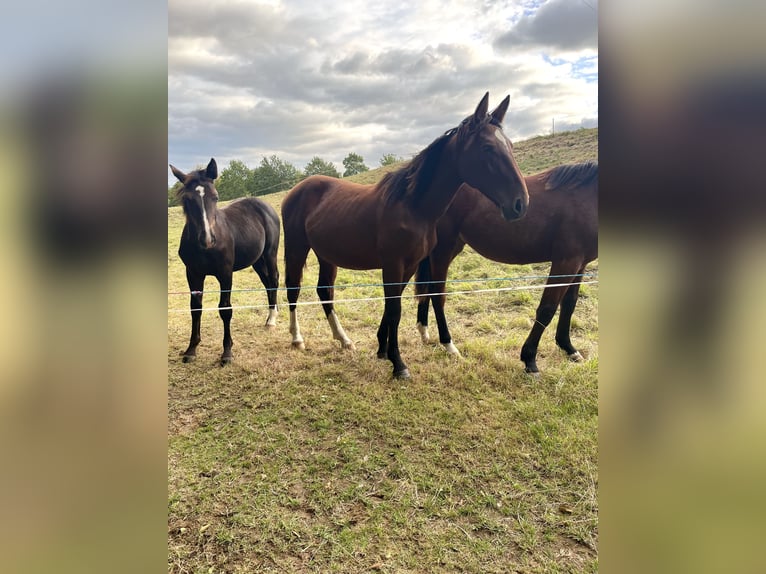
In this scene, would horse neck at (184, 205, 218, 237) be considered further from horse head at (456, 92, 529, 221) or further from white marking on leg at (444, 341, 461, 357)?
white marking on leg at (444, 341, 461, 357)

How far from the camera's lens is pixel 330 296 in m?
4.96

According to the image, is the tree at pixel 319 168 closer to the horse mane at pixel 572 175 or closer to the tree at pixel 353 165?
the tree at pixel 353 165

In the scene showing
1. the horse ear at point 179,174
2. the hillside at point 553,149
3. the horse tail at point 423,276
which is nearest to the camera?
the horse ear at point 179,174

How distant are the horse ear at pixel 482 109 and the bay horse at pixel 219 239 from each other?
2143 millimetres

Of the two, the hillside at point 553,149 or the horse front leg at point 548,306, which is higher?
the hillside at point 553,149

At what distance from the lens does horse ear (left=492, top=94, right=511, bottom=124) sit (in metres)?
3.34

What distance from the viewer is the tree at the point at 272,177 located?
14.4 feet

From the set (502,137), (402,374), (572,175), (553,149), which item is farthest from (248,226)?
(553,149)

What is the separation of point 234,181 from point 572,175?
3348mm

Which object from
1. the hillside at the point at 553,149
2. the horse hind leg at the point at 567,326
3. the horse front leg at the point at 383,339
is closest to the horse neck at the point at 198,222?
the horse front leg at the point at 383,339

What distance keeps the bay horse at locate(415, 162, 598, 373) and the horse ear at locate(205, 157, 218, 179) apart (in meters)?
2.09
